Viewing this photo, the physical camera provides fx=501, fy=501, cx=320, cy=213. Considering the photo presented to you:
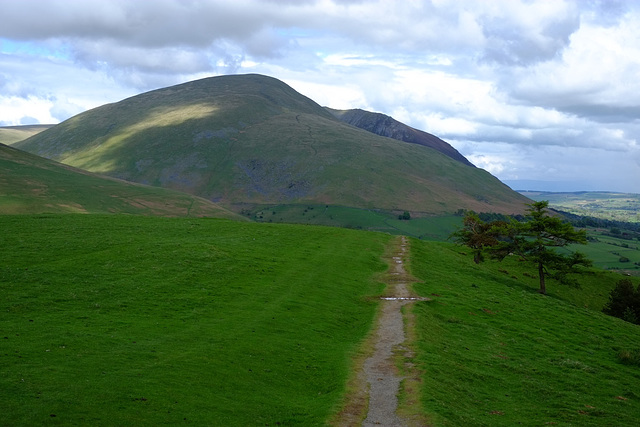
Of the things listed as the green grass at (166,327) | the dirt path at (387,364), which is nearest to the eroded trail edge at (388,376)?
the dirt path at (387,364)

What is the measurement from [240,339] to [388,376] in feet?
25.4

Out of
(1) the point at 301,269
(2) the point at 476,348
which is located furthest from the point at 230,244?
(2) the point at 476,348

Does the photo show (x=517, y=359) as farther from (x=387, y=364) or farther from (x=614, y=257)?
(x=614, y=257)

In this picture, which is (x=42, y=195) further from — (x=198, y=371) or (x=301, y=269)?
(x=198, y=371)

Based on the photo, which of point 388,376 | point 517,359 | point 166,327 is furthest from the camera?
point 517,359

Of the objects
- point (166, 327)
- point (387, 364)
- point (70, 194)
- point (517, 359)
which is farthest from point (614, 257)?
point (166, 327)

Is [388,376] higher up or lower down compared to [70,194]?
lower down

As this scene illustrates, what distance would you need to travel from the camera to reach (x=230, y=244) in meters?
51.7

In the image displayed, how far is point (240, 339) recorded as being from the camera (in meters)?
25.8

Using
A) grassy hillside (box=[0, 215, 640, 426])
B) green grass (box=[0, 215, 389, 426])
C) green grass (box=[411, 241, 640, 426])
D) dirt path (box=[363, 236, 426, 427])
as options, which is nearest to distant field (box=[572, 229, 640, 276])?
green grass (box=[411, 241, 640, 426])

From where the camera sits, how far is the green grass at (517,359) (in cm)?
2189

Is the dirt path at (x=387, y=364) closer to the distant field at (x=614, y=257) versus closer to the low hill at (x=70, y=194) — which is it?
the low hill at (x=70, y=194)

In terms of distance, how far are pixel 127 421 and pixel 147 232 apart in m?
39.2

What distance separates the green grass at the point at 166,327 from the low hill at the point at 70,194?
71.2 metres
